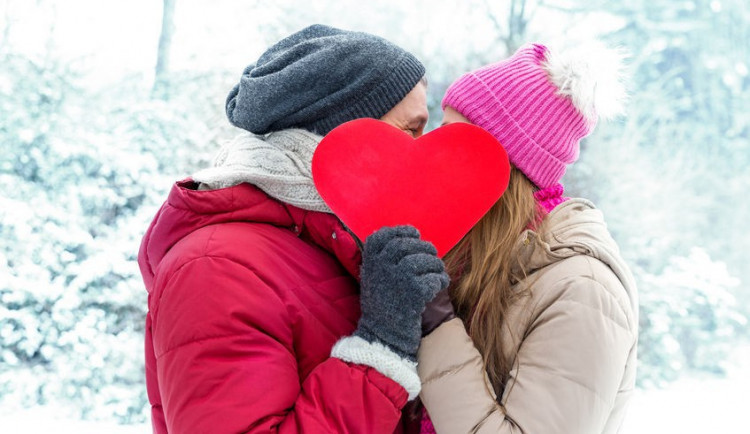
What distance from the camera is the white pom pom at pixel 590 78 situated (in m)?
1.14

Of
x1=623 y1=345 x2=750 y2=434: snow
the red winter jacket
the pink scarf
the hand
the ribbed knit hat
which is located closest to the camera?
the red winter jacket

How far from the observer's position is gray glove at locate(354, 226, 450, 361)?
889mm

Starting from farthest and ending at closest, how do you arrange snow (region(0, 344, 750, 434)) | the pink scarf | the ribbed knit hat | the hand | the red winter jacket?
snow (region(0, 344, 750, 434)) → the pink scarf → the ribbed knit hat → the hand → the red winter jacket

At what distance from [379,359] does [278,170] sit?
0.34 metres

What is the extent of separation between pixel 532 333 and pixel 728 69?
9.95 feet

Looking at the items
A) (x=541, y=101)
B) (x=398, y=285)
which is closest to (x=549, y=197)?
(x=541, y=101)

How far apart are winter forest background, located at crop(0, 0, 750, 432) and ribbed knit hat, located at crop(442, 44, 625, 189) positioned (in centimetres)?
193

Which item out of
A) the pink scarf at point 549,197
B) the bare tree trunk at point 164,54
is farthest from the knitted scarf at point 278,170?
the bare tree trunk at point 164,54

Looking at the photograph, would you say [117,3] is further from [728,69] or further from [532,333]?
[728,69]

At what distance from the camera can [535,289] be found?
104cm

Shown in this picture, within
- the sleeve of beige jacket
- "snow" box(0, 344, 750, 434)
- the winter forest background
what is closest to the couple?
the sleeve of beige jacket

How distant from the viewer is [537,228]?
114 cm

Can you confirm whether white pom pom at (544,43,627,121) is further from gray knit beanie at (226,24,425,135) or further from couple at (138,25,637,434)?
gray knit beanie at (226,24,425,135)

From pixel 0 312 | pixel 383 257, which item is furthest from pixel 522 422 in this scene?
pixel 0 312
